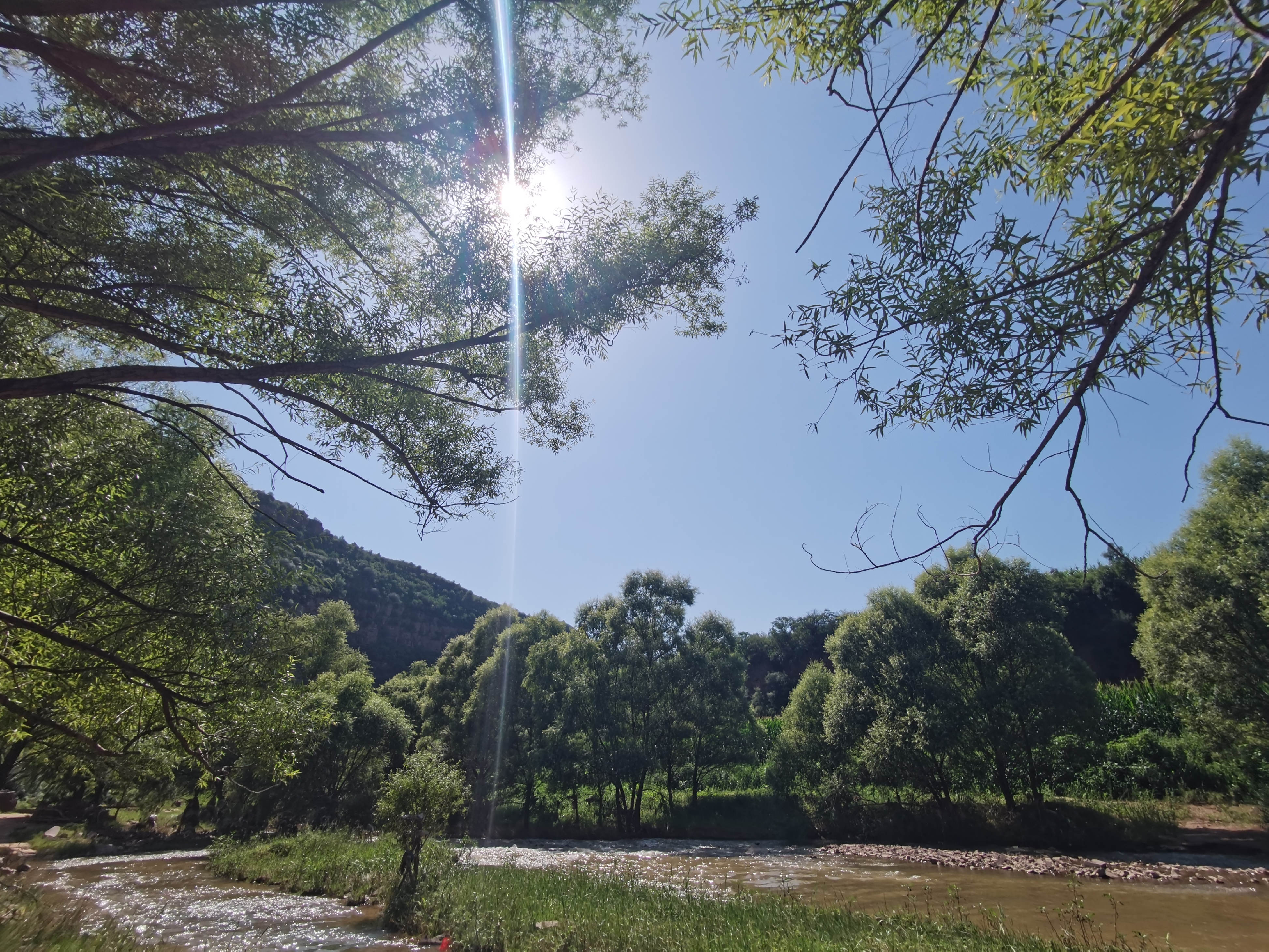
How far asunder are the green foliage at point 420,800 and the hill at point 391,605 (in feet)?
195

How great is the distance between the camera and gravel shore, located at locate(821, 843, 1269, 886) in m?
14.3

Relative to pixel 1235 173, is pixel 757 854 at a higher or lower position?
lower

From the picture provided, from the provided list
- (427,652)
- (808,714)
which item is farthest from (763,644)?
(808,714)

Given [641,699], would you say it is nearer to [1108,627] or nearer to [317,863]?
[317,863]

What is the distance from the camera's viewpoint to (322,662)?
39.0 meters

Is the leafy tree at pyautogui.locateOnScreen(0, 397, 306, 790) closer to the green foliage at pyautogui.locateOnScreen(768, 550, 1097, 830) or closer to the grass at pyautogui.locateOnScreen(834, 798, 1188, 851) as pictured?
the green foliage at pyautogui.locateOnScreen(768, 550, 1097, 830)

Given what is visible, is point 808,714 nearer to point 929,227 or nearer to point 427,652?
point 929,227

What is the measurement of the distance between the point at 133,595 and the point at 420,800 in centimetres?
846

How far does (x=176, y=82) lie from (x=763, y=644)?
100811mm

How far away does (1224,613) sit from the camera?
18.5 metres

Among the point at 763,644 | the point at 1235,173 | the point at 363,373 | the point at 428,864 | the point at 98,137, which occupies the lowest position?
the point at 428,864

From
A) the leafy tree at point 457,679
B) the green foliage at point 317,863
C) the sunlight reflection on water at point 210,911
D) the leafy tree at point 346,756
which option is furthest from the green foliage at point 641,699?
the sunlight reflection on water at point 210,911

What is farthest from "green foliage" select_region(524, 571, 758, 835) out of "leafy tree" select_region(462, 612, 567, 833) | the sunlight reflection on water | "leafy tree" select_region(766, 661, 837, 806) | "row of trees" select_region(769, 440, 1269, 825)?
the sunlight reflection on water

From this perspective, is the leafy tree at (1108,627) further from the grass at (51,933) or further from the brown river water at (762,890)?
the grass at (51,933)
